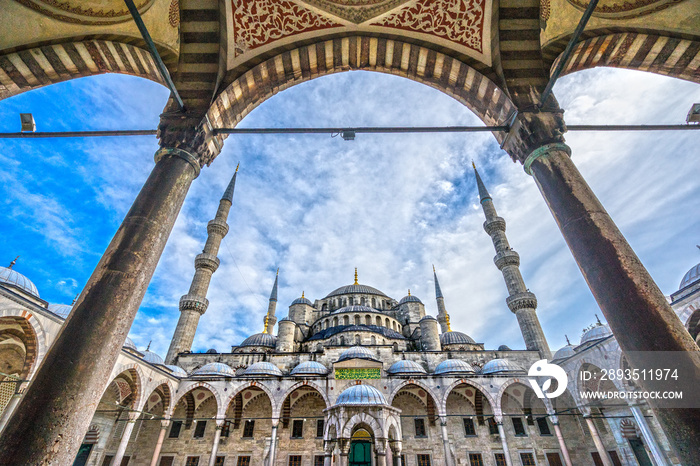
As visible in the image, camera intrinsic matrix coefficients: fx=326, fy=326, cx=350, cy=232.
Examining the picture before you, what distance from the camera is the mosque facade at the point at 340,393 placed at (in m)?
13.8

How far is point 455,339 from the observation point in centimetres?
2567

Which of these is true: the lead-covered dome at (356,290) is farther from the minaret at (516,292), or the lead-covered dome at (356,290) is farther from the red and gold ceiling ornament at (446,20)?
the red and gold ceiling ornament at (446,20)

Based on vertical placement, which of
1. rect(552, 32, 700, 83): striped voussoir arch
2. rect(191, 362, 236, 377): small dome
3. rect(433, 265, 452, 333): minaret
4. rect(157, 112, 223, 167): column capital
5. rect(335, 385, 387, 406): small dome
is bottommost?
rect(335, 385, 387, 406): small dome

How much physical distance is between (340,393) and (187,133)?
1038 centimetres

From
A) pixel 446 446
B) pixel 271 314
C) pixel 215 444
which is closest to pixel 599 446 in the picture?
pixel 446 446

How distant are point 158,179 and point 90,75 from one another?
2.90m

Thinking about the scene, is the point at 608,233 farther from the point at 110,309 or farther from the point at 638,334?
the point at 110,309

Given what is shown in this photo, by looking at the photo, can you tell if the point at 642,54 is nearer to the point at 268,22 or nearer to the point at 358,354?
the point at 268,22

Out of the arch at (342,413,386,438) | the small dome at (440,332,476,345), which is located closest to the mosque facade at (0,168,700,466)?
the small dome at (440,332,476,345)

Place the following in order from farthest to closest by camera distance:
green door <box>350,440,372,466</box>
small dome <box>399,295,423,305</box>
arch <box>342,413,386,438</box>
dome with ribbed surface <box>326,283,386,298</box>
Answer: dome with ribbed surface <box>326,283,386,298</box> < small dome <box>399,295,423,305</box> < green door <box>350,440,372,466</box> < arch <box>342,413,386,438</box>

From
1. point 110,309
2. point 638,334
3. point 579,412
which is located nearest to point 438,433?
point 579,412

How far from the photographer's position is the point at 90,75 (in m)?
5.50

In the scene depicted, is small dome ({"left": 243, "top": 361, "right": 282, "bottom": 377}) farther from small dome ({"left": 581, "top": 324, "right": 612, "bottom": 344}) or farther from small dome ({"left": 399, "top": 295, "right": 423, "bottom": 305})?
small dome ({"left": 581, "top": 324, "right": 612, "bottom": 344})

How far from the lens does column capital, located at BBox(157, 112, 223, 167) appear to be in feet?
15.7
